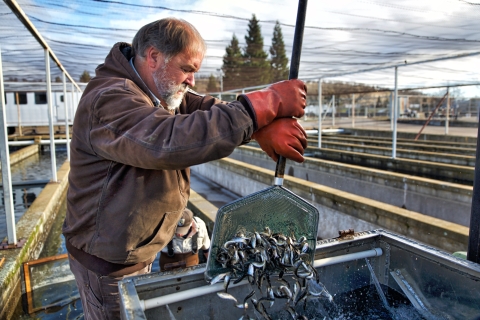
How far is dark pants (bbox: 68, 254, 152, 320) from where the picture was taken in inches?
75.0

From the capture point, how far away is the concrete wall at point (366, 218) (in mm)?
3986

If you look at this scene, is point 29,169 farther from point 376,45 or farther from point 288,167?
point 376,45

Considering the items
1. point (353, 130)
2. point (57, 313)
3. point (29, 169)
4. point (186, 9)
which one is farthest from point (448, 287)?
point (353, 130)

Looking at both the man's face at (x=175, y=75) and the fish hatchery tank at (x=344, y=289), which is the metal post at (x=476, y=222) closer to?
the fish hatchery tank at (x=344, y=289)

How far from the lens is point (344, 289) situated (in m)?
2.28

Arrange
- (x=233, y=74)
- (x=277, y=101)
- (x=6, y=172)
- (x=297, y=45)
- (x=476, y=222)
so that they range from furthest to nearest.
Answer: (x=233, y=74)
(x=6, y=172)
(x=476, y=222)
(x=297, y=45)
(x=277, y=101)

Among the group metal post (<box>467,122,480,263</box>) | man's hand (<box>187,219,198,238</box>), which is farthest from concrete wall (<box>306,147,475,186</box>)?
man's hand (<box>187,219,198,238</box>)

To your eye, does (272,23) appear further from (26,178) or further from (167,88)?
(26,178)

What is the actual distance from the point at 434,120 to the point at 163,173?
2534 centimetres

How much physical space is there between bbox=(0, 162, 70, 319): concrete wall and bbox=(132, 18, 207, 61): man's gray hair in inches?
106

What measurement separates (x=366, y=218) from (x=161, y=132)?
170 inches

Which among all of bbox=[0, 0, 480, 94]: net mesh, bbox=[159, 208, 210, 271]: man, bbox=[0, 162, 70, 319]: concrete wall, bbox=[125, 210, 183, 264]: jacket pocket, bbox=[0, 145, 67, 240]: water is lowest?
bbox=[0, 145, 67, 240]: water

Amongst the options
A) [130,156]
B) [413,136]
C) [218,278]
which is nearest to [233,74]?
[413,136]

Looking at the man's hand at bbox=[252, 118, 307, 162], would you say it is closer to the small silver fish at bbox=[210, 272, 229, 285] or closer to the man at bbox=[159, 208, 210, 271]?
the small silver fish at bbox=[210, 272, 229, 285]
